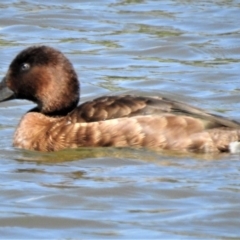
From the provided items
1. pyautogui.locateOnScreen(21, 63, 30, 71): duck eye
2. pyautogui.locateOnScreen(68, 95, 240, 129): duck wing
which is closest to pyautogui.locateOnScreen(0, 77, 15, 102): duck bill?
pyautogui.locateOnScreen(21, 63, 30, 71): duck eye

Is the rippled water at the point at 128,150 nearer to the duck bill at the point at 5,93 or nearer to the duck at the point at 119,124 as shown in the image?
the duck at the point at 119,124

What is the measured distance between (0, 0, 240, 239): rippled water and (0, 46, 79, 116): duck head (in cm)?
49

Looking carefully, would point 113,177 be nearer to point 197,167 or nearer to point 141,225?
point 197,167

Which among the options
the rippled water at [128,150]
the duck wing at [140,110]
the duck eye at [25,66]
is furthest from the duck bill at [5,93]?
the duck wing at [140,110]

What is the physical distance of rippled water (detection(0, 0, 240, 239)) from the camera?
325 inches

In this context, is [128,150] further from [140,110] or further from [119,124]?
[140,110]

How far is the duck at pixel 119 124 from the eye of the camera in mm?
9992

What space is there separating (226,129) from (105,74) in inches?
148

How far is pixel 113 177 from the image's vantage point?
9438 millimetres

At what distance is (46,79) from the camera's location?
413 inches

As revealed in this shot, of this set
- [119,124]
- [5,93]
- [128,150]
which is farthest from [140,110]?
[5,93]

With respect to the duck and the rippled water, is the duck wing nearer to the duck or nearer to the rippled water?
the duck

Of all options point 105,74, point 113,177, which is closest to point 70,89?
point 113,177

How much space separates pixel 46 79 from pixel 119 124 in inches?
33.5
